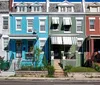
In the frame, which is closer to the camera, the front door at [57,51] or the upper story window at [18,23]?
the front door at [57,51]

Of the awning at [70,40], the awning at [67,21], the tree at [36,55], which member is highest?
the awning at [67,21]

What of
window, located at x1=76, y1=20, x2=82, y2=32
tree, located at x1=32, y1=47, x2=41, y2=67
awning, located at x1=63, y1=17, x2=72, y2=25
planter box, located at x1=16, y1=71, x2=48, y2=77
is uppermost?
awning, located at x1=63, y1=17, x2=72, y2=25

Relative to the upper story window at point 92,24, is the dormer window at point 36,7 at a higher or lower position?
higher

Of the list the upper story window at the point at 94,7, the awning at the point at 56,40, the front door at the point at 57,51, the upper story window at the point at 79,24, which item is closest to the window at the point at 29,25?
the awning at the point at 56,40

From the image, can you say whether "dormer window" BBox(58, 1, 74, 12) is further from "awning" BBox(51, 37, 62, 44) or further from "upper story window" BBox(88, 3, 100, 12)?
Result: "awning" BBox(51, 37, 62, 44)

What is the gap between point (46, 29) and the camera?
48.4 meters

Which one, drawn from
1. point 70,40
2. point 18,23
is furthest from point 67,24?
point 18,23

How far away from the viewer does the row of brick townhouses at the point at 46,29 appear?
4750cm

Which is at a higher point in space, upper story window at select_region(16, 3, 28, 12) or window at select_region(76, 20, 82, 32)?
upper story window at select_region(16, 3, 28, 12)

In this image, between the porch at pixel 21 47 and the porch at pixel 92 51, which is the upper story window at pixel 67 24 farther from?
the porch at pixel 21 47

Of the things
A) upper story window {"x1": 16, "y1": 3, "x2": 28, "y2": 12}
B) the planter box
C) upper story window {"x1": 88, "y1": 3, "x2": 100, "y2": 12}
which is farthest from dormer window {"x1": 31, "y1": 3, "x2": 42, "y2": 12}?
the planter box

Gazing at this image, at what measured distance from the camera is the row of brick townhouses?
47500mm

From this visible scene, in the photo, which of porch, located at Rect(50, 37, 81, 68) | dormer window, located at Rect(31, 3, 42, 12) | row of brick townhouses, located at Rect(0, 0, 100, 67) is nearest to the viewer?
porch, located at Rect(50, 37, 81, 68)

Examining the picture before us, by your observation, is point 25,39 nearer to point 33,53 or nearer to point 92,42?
point 33,53
